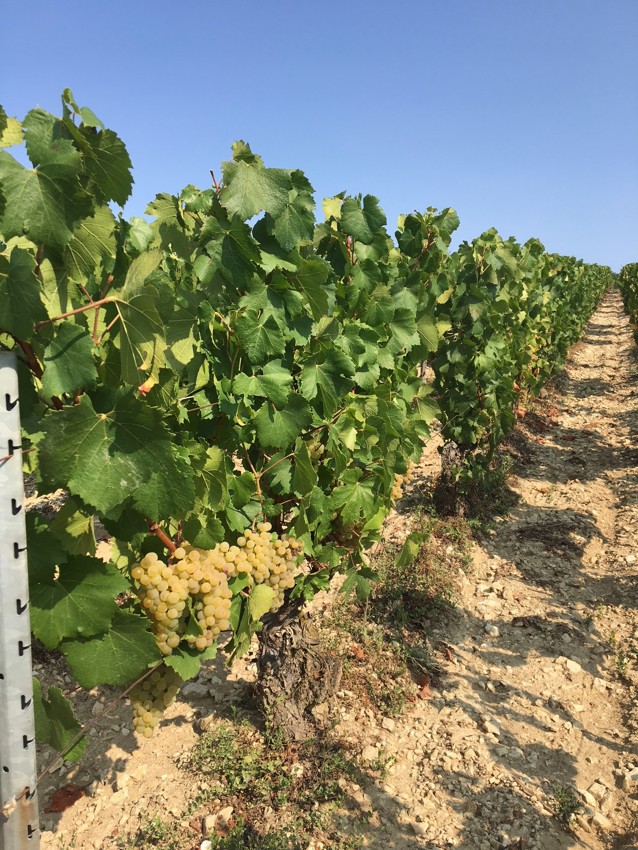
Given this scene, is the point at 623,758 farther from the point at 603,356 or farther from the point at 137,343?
the point at 603,356

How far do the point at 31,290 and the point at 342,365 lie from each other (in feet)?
5.09

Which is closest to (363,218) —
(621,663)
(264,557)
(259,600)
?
(264,557)

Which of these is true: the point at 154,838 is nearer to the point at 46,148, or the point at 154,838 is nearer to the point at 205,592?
the point at 205,592

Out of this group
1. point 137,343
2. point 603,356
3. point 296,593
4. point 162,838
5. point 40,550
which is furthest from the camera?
point 603,356

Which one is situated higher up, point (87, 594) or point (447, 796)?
point (87, 594)

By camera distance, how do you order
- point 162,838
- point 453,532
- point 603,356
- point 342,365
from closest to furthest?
point 342,365, point 162,838, point 453,532, point 603,356

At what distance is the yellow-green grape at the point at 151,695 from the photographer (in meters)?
2.08

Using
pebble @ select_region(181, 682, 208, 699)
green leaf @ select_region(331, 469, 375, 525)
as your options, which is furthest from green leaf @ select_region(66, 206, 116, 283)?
pebble @ select_region(181, 682, 208, 699)

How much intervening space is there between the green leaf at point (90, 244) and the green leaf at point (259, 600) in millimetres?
1388

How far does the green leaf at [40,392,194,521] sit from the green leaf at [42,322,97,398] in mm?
54

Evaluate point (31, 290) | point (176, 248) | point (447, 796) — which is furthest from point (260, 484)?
point (447, 796)

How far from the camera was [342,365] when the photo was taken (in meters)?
2.66

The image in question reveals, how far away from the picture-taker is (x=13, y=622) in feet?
4.05

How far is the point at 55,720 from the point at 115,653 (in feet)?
0.89
